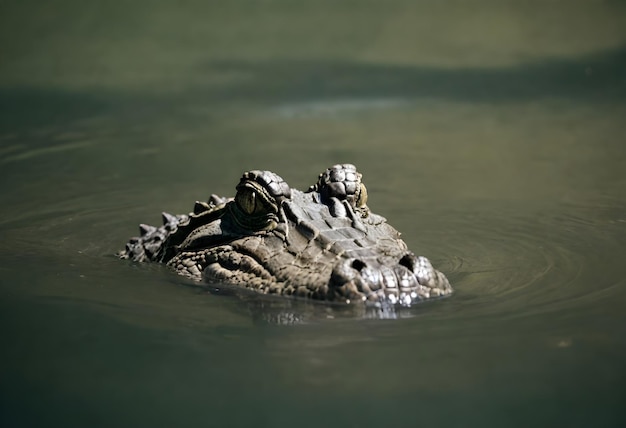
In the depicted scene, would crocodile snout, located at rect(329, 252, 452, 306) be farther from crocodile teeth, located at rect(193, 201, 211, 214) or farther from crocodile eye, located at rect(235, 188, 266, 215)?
crocodile teeth, located at rect(193, 201, 211, 214)

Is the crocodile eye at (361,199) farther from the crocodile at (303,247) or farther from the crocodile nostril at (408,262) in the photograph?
the crocodile nostril at (408,262)

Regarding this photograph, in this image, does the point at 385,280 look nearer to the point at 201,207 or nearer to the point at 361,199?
the point at 361,199

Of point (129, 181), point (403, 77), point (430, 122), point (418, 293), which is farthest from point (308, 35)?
point (418, 293)

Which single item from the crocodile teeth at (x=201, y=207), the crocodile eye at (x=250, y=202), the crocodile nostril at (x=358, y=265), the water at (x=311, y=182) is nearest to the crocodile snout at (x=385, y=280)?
the crocodile nostril at (x=358, y=265)

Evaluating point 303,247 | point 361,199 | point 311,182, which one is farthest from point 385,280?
point 311,182

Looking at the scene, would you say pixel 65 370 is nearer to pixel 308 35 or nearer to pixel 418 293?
pixel 418 293

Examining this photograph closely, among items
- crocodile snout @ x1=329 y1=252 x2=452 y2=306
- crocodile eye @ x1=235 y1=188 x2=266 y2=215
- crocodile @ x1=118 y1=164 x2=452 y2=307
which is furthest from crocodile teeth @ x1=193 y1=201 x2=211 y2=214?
crocodile snout @ x1=329 y1=252 x2=452 y2=306

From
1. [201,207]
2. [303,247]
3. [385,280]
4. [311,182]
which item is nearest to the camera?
[385,280]
